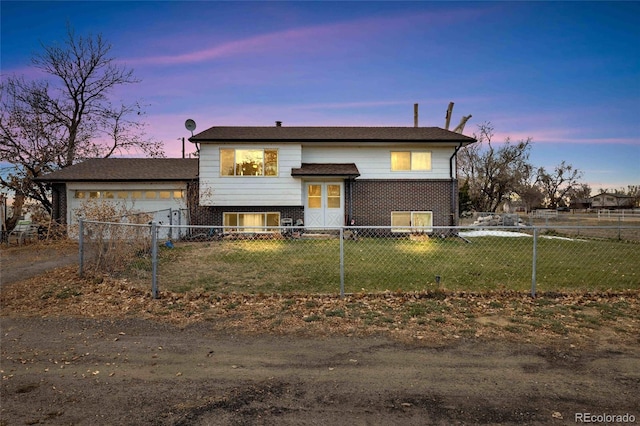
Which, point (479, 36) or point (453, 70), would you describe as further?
point (453, 70)

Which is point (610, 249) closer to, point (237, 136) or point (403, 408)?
point (403, 408)

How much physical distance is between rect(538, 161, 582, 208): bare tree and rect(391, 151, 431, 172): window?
59.0 m

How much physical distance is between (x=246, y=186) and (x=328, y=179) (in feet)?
14.8

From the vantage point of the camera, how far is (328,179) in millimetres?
18500

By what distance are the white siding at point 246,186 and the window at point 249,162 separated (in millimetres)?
214

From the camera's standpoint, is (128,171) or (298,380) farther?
(128,171)

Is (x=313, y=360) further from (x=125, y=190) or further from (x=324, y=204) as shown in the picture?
(x=125, y=190)

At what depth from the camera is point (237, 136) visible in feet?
59.4

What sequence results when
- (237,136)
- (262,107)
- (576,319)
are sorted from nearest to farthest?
(576,319)
(237,136)
(262,107)

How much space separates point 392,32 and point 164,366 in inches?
765

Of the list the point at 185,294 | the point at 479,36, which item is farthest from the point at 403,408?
the point at 479,36

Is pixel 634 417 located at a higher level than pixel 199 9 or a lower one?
lower

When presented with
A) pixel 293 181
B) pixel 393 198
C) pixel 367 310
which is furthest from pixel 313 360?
pixel 393 198

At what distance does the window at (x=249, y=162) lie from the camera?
1794cm
